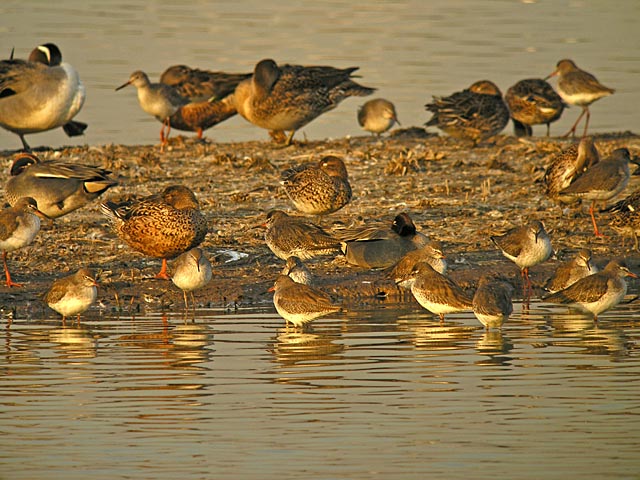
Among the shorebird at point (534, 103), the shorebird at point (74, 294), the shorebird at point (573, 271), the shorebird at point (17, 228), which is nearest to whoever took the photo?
the shorebird at point (74, 294)

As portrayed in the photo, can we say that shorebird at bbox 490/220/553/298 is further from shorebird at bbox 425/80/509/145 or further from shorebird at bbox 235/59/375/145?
shorebird at bbox 235/59/375/145

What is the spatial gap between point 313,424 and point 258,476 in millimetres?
1065

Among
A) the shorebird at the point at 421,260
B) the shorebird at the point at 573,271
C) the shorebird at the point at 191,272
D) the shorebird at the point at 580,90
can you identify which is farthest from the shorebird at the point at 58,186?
the shorebird at the point at 580,90

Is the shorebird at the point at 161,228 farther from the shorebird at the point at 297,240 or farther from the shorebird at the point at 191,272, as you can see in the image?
the shorebird at the point at 191,272

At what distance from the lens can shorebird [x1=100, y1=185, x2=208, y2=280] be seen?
13625 mm

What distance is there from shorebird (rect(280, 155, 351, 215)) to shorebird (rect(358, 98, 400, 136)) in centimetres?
574

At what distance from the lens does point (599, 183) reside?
15.5m

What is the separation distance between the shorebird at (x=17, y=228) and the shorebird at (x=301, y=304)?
10.1 feet

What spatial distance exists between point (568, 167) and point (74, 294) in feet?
22.8

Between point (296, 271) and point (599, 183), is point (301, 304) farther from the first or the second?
point (599, 183)

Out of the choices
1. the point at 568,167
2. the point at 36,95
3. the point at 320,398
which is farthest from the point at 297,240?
the point at 36,95

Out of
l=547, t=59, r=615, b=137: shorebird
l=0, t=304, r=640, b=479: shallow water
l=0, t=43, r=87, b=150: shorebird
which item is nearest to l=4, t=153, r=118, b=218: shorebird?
l=0, t=304, r=640, b=479: shallow water

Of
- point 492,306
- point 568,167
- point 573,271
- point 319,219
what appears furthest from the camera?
point 568,167

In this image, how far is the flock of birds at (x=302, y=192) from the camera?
1191 cm
